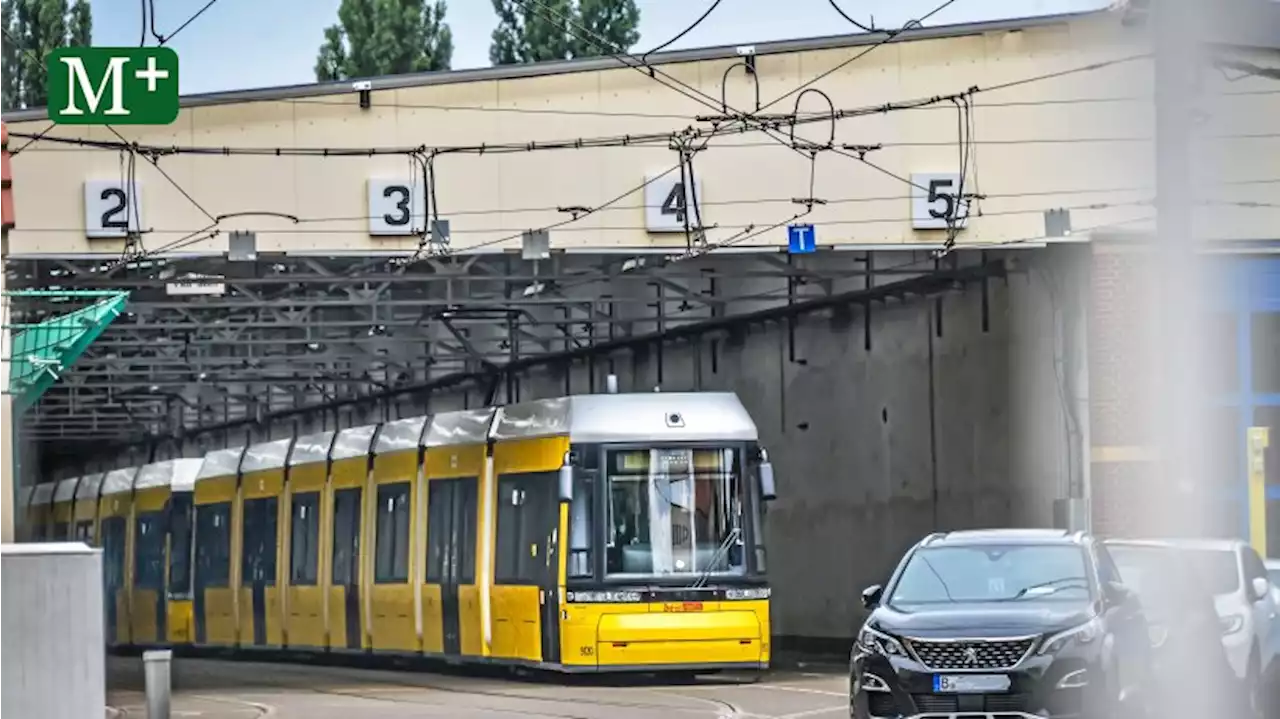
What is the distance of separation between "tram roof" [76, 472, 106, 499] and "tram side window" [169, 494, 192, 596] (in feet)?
18.8

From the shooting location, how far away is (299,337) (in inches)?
1757

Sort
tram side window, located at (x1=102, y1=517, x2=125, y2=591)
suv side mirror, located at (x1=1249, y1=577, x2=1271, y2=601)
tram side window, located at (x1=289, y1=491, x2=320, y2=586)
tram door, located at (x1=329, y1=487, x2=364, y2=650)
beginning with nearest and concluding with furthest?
suv side mirror, located at (x1=1249, y1=577, x2=1271, y2=601), tram door, located at (x1=329, y1=487, x2=364, y2=650), tram side window, located at (x1=289, y1=491, x2=320, y2=586), tram side window, located at (x1=102, y1=517, x2=125, y2=591)

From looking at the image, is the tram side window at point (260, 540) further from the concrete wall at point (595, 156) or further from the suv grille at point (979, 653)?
the suv grille at point (979, 653)

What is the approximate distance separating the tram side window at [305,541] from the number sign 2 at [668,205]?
7256mm

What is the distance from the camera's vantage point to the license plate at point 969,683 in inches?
587

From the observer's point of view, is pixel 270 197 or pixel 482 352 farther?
pixel 482 352

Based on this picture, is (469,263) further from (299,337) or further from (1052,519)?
(299,337)

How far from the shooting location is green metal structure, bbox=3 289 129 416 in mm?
19938

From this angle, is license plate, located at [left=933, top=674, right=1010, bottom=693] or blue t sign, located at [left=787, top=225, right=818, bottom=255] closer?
license plate, located at [left=933, top=674, right=1010, bottom=693]

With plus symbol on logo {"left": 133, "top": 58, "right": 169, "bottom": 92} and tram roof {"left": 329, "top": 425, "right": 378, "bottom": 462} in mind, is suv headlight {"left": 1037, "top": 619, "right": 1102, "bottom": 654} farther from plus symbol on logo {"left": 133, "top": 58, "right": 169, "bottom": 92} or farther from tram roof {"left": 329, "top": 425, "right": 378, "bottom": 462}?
tram roof {"left": 329, "top": 425, "right": 378, "bottom": 462}

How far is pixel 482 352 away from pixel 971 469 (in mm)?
18075

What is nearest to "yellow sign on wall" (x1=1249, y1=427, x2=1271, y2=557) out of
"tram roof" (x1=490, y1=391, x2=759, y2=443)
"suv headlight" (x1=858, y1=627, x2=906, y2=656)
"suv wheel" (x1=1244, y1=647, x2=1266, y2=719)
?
"suv wheel" (x1=1244, y1=647, x2=1266, y2=719)

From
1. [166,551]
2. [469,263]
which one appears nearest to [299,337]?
[166,551]

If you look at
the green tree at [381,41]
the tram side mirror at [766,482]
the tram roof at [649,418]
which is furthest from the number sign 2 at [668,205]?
the green tree at [381,41]
